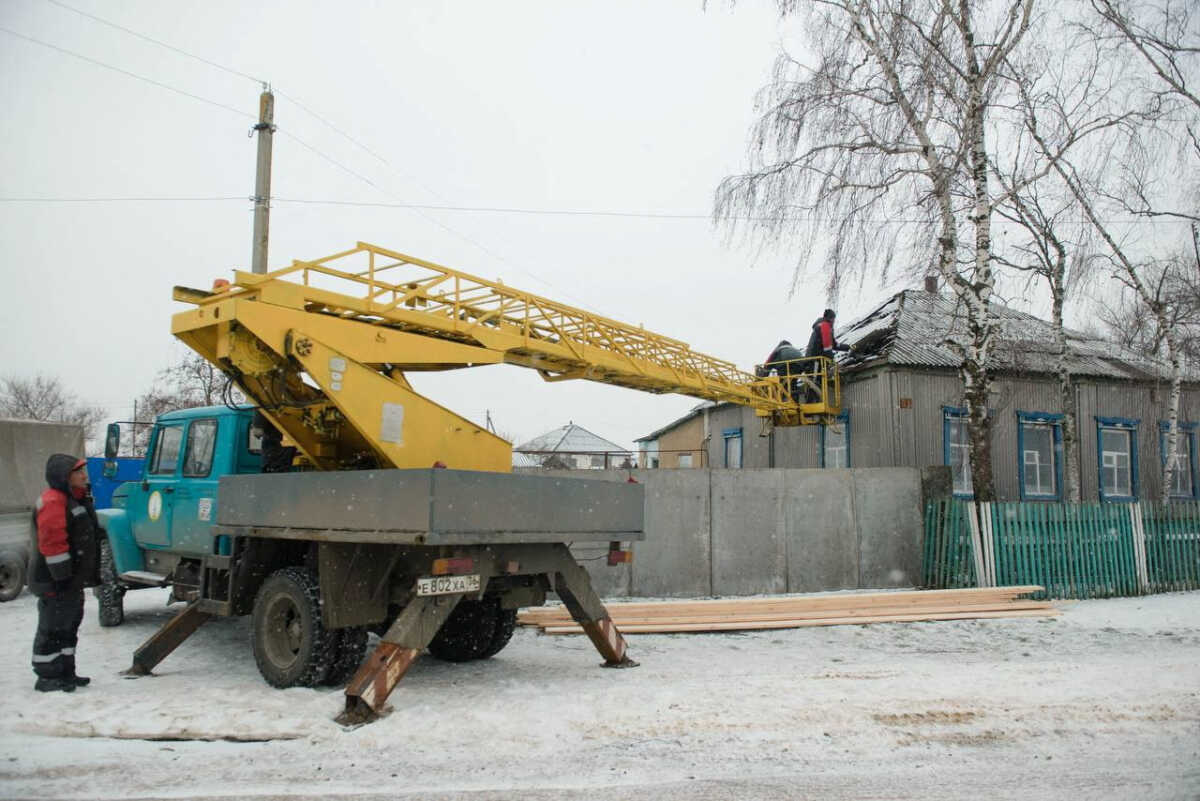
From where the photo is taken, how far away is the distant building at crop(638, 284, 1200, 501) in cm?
1700

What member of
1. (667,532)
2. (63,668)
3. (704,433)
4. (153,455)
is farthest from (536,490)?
(704,433)

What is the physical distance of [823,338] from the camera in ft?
57.2

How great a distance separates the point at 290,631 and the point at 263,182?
10.1 meters

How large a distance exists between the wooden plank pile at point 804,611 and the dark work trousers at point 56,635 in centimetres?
466

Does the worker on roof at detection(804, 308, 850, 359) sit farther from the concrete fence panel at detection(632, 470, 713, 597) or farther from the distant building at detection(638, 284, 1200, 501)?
the concrete fence panel at detection(632, 470, 713, 597)

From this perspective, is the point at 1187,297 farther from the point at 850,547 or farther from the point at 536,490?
the point at 536,490

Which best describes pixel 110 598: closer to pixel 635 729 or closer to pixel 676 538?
pixel 635 729

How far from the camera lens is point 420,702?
20.3 feet

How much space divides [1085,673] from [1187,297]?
38.8 feet

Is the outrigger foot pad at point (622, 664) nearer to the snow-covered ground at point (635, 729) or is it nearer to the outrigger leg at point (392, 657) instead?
the snow-covered ground at point (635, 729)

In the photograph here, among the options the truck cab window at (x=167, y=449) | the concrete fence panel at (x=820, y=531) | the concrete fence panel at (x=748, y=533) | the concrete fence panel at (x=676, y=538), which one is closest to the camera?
the truck cab window at (x=167, y=449)

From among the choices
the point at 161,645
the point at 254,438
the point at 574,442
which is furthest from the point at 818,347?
the point at 574,442

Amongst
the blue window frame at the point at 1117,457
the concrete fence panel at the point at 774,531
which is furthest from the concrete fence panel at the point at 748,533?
the blue window frame at the point at 1117,457

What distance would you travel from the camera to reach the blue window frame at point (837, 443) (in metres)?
18.2
